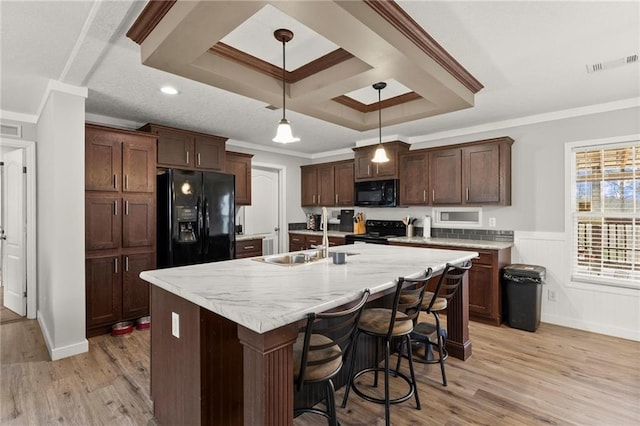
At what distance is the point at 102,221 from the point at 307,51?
2.73 m

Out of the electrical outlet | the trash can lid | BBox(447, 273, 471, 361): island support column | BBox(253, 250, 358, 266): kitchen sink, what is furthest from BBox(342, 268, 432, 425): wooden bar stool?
the trash can lid

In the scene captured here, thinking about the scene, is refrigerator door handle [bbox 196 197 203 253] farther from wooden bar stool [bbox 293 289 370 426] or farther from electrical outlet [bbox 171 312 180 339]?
wooden bar stool [bbox 293 289 370 426]

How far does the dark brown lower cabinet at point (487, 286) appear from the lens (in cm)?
382

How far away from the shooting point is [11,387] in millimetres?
2473

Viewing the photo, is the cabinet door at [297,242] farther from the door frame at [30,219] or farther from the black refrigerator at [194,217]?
the door frame at [30,219]

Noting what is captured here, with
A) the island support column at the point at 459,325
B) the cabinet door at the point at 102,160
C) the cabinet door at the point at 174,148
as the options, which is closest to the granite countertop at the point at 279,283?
the island support column at the point at 459,325

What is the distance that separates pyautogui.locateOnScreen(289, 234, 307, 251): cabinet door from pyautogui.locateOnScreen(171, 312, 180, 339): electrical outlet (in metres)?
4.11

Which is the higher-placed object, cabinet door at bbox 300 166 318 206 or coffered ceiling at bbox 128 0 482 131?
coffered ceiling at bbox 128 0 482 131

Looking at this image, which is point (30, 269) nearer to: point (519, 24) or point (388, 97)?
point (388, 97)

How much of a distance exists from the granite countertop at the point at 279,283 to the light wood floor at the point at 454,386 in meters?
0.94

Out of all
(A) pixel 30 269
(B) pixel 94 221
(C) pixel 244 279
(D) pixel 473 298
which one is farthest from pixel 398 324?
(A) pixel 30 269

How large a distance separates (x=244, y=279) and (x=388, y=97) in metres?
2.51

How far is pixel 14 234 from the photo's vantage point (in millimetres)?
4180

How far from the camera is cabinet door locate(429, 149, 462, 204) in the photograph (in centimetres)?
442
